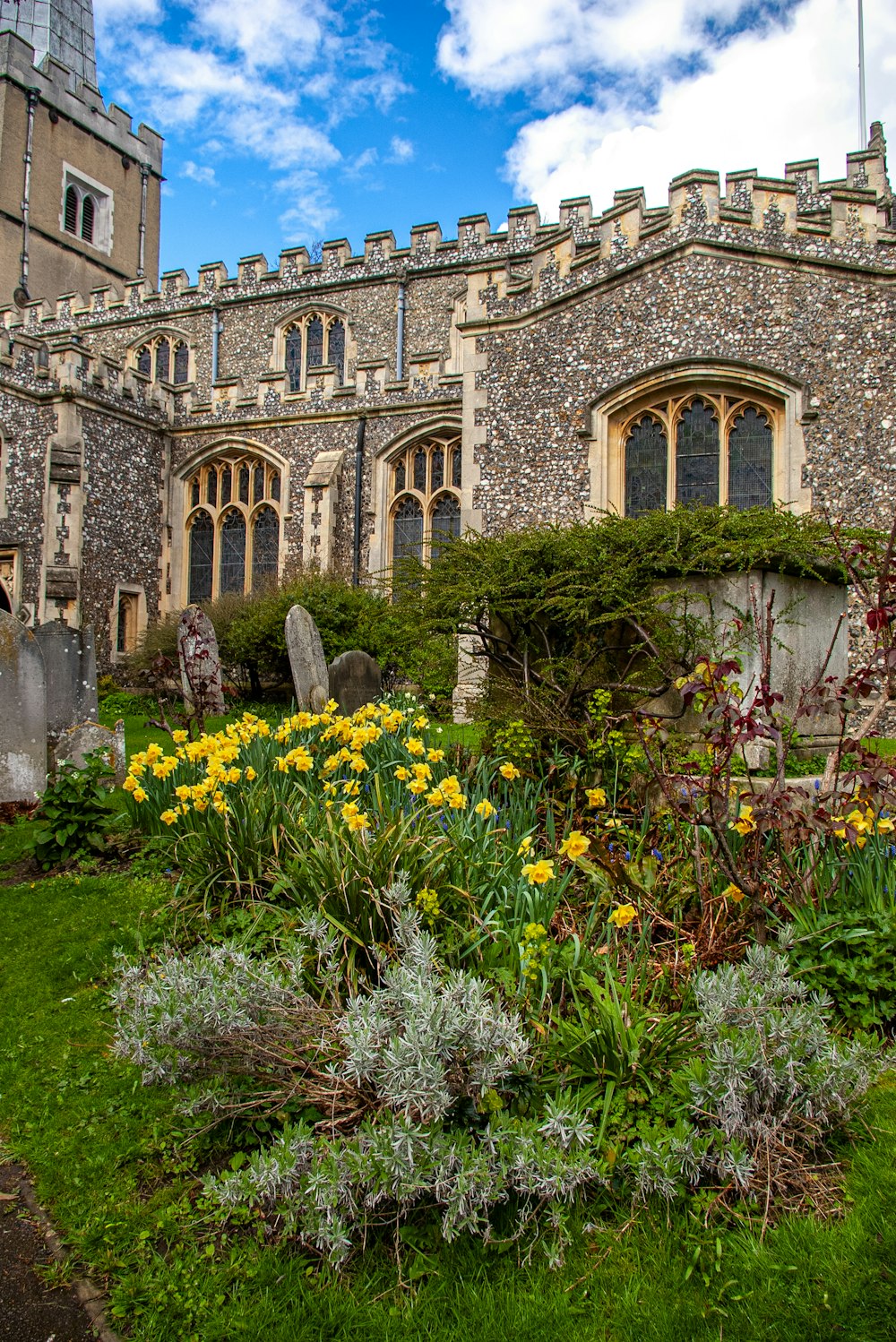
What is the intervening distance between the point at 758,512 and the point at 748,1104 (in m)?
3.42

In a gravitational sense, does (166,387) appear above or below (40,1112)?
above

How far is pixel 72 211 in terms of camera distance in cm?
2719

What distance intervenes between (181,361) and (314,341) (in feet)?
13.9

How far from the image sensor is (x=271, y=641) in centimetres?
1309

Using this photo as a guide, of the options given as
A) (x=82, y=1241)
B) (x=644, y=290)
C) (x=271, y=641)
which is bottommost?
(x=82, y=1241)

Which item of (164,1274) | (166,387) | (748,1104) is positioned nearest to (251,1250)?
(164,1274)

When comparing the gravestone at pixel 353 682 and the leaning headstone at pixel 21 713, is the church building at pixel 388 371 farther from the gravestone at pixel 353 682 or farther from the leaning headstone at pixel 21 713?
the leaning headstone at pixel 21 713

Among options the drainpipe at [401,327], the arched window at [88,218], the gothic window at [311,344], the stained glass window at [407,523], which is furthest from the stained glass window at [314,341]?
the arched window at [88,218]

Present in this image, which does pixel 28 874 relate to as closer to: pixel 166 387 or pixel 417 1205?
pixel 417 1205

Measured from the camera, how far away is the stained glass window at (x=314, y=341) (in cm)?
2100

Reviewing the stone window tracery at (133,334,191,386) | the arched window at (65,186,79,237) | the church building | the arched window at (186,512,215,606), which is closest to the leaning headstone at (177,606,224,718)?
the church building

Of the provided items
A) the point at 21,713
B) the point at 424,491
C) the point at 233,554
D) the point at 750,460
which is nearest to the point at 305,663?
the point at 21,713

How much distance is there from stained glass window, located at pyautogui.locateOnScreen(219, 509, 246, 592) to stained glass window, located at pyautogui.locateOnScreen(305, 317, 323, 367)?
17.7ft

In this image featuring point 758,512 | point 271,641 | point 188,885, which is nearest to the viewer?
point 188,885
